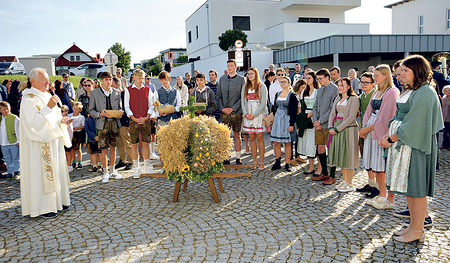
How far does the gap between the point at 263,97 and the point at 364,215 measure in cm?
358

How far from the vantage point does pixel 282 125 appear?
7504 mm

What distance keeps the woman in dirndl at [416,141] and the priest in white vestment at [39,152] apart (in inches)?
196

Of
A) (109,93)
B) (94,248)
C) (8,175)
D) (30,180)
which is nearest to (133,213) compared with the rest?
(94,248)

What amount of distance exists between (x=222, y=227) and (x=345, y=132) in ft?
9.40

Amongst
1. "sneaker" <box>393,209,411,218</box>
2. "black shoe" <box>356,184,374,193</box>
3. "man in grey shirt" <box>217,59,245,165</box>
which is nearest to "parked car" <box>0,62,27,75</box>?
"man in grey shirt" <box>217,59,245,165</box>

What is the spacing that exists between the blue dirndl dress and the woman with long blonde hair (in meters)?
2.16

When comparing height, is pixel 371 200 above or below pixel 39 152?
below

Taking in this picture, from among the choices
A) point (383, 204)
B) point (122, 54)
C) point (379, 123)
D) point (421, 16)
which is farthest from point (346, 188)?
point (122, 54)

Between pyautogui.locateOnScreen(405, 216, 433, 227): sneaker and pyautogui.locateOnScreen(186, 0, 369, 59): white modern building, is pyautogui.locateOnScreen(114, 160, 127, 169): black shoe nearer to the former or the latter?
pyautogui.locateOnScreen(405, 216, 433, 227): sneaker

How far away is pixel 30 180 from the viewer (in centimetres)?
511

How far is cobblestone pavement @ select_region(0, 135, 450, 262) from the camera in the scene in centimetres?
387

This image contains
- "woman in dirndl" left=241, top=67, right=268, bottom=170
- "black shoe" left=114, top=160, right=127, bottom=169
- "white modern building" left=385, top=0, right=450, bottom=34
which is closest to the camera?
"woman in dirndl" left=241, top=67, right=268, bottom=170

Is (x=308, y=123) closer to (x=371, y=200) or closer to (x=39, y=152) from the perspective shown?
(x=371, y=200)

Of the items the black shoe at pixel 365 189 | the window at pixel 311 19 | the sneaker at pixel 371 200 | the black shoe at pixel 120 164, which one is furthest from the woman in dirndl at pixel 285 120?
the window at pixel 311 19
